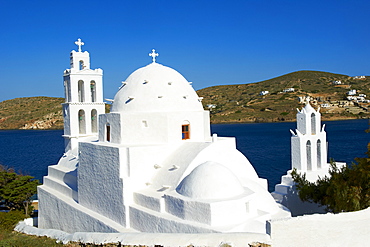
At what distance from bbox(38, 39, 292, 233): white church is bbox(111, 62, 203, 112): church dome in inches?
1.5

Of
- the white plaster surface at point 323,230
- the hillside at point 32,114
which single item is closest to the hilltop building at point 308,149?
the white plaster surface at point 323,230

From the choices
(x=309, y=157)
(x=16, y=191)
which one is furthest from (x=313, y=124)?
(x=16, y=191)

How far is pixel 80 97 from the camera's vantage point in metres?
20.3

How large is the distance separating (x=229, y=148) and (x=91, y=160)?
5.37 meters

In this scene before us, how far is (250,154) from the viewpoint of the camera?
41.5 metres

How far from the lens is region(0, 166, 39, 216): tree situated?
2105 centimetres

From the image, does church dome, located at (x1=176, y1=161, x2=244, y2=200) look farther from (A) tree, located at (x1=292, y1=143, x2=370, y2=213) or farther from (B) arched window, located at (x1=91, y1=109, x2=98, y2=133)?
(B) arched window, located at (x1=91, y1=109, x2=98, y2=133)

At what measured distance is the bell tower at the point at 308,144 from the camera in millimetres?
15602

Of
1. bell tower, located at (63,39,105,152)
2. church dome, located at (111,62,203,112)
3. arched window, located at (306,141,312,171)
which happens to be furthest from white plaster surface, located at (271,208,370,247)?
bell tower, located at (63,39,105,152)

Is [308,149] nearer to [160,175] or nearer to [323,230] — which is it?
[160,175]

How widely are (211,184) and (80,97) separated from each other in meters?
12.5

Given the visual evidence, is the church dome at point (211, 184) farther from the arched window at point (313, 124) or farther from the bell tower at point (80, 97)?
the bell tower at point (80, 97)

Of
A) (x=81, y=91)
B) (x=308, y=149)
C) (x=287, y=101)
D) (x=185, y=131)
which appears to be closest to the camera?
(x=185, y=131)

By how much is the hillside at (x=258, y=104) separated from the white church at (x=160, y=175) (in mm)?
61688
